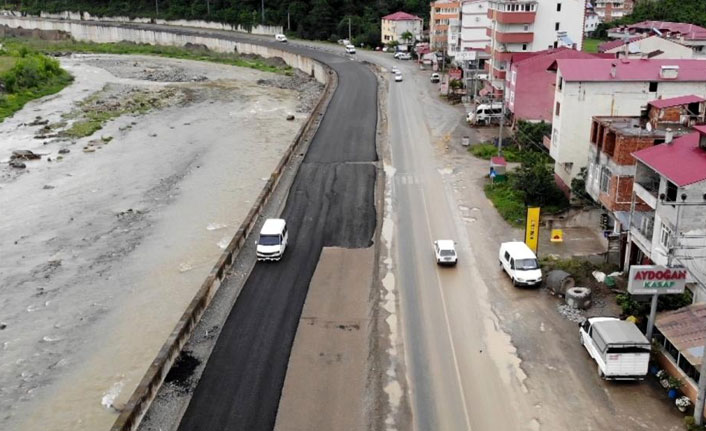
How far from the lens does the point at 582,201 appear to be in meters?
Result: 36.2

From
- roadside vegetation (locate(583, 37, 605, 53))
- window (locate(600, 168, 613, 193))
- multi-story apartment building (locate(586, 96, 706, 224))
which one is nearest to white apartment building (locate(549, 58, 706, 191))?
multi-story apartment building (locate(586, 96, 706, 224))

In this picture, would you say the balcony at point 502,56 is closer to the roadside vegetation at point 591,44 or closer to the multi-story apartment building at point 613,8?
the roadside vegetation at point 591,44

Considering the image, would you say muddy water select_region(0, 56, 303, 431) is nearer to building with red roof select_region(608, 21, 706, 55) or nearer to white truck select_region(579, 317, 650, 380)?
white truck select_region(579, 317, 650, 380)

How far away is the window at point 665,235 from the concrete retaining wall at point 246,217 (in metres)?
16.5

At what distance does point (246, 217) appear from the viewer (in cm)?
3641

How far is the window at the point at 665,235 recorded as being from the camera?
2422 centimetres

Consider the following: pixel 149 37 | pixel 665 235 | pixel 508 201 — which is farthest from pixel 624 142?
pixel 149 37

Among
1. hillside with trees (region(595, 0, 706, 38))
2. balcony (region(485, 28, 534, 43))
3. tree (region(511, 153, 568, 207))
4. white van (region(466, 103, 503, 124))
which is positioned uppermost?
hillside with trees (region(595, 0, 706, 38))

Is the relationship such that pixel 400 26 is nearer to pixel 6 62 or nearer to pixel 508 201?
pixel 6 62

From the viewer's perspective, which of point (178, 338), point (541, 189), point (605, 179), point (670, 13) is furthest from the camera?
point (670, 13)

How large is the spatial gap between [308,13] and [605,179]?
107m

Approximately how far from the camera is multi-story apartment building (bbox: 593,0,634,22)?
14425 centimetres

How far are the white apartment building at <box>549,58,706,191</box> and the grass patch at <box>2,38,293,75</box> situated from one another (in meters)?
68.8

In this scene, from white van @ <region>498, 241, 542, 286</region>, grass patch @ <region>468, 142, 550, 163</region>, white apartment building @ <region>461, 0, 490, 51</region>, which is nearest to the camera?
white van @ <region>498, 241, 542, 286</region>
